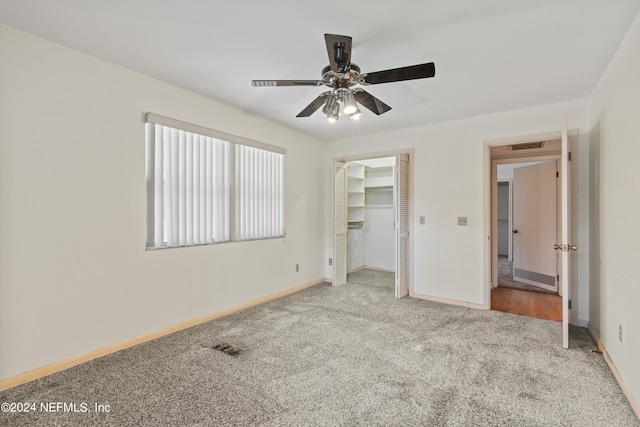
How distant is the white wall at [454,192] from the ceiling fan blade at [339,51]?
1852 millimetres

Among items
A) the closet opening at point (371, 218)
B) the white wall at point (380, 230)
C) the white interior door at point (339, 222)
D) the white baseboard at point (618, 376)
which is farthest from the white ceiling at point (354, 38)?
the white wall at point (380, 230)

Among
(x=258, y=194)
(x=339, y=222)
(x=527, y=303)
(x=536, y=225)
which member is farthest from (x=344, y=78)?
(x=536, y=225)

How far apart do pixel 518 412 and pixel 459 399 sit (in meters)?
0.32

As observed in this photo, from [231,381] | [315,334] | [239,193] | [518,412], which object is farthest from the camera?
[239,193]

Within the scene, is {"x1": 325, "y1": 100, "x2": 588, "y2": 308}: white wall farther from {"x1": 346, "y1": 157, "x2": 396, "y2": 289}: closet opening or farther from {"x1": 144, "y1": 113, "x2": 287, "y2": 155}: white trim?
{"x1": 346, "y1": 157, "x2": 396, "y2": 289}: closet opening

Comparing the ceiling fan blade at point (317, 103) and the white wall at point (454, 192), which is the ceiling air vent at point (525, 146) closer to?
the white wall at point (454, 192)

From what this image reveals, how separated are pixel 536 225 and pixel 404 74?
436 cm

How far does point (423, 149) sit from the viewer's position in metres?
4.11

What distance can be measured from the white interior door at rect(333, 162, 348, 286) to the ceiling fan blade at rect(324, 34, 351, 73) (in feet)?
9.65

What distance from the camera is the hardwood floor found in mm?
3490

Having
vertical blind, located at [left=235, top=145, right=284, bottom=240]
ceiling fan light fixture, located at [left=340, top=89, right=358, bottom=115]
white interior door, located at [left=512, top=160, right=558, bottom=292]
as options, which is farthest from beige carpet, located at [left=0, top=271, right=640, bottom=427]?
ceiling fan light fixture, located at [left=340, top=89, right=358, bottom=115]

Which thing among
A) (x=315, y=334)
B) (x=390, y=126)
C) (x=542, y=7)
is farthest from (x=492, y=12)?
(x=315, y=334)

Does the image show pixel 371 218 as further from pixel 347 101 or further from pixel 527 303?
pixel 347 101

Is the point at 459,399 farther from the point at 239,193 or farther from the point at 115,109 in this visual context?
the point at 115,109
